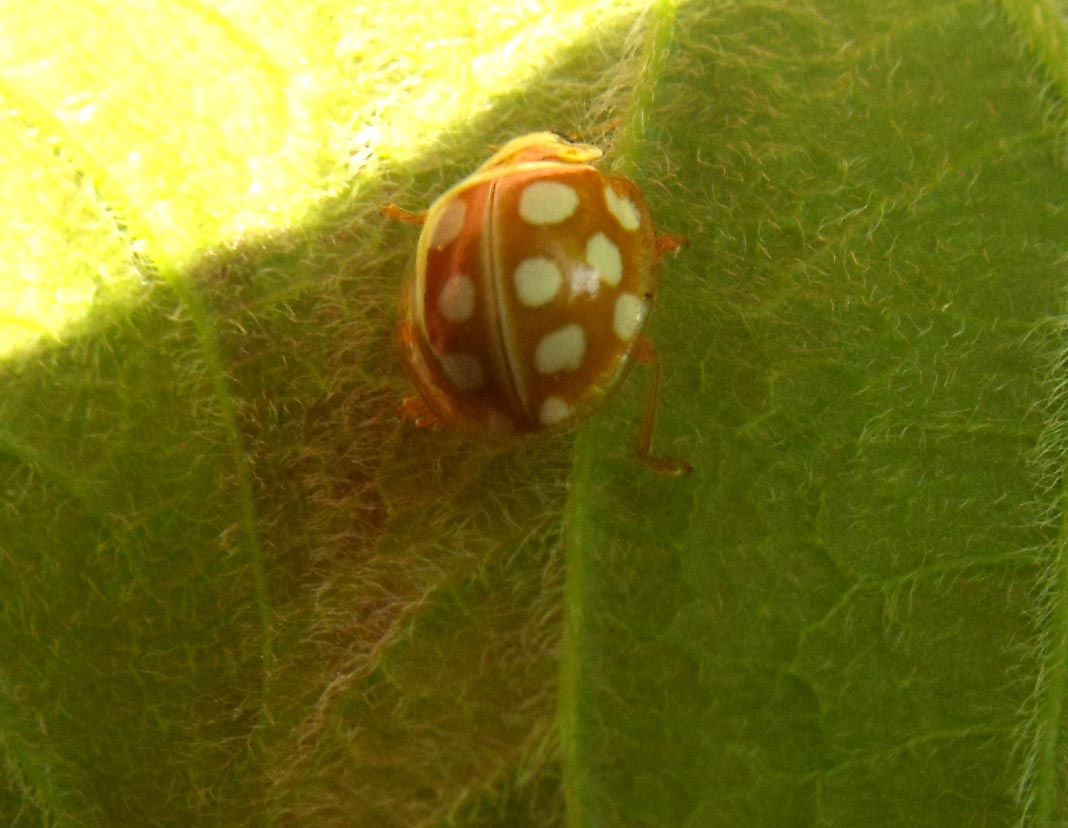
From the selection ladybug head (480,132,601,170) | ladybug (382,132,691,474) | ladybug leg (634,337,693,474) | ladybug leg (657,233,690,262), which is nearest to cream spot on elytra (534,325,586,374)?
ladybug (382,132,691,474)

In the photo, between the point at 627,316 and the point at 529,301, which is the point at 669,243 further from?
the point at 529,301

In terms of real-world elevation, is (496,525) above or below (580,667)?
above

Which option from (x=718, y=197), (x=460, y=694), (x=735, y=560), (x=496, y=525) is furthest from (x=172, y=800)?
(x=718, y=197)

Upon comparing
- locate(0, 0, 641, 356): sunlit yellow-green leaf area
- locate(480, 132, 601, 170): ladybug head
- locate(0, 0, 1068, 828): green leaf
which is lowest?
locate(0, 0, 1068, 828): green leaf

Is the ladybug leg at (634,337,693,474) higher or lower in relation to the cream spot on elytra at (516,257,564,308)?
lower

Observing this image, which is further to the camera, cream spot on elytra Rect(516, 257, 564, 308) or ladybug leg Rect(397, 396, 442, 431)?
ladybug leg Rect(397, 396, 442, 431)

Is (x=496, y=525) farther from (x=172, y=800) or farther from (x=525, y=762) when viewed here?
(x=172, y=800)

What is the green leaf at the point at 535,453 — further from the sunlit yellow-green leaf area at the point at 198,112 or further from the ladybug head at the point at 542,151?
the ladybug head at the point at 542,151

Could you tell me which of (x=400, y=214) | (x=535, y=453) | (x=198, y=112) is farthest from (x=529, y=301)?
(x=198, y=112)

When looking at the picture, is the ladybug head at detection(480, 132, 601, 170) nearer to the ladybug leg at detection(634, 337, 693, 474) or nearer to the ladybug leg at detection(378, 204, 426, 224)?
the ladybug leg at detection(378, 204, 426, 224)
